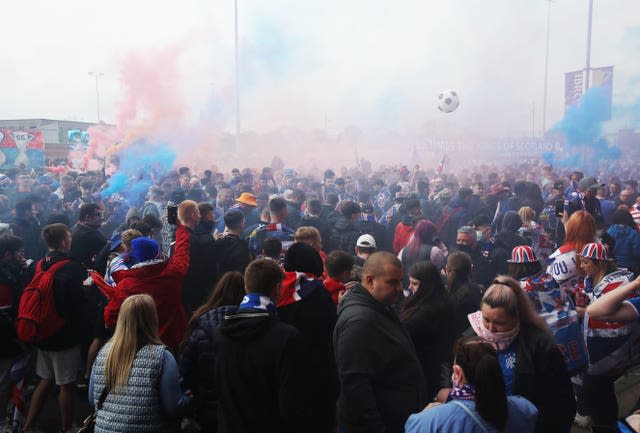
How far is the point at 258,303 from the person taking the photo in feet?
9.64

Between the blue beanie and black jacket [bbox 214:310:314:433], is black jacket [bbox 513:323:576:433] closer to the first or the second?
black jacket [bbox 214:310:314:433]

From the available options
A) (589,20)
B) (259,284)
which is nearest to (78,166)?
(259,284)

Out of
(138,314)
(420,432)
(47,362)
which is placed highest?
(138,314)

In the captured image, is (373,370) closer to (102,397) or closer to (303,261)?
(303,261)

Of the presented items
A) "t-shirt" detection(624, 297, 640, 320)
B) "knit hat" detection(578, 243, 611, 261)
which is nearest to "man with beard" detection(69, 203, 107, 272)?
"knit hat" detection(578, 243, 611, 261)

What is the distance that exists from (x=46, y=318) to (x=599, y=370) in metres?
4.56

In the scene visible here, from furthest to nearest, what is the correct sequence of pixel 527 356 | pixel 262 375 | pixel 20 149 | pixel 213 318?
1. pixel 20 149
2. pixel 213 318
3. pixel 527 356
4. pixel 262 375

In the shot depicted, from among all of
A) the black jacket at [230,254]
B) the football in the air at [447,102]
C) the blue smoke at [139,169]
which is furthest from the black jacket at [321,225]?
the football in the air at [447,102]

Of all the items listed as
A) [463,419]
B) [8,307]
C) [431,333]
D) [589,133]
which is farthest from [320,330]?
[589,133]

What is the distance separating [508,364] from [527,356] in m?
0.12

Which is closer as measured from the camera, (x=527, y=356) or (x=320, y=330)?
(x=527, y=356)

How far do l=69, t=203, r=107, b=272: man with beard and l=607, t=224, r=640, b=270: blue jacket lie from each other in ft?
19.7

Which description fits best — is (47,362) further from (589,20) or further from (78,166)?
(589,20)

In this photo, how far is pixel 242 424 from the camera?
291cm
